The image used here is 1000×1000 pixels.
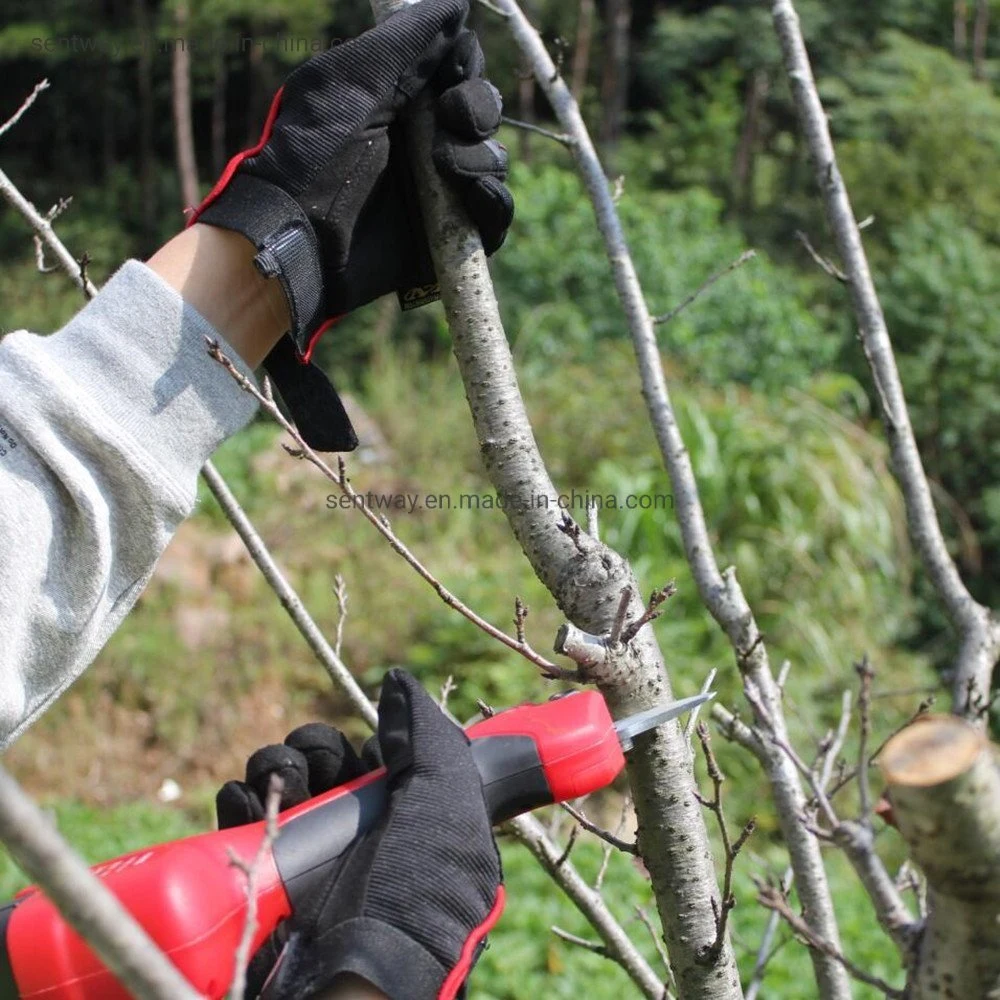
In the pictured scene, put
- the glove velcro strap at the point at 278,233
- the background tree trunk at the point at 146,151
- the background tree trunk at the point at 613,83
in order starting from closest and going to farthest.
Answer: the glove velcro strap at the point at 278,233 → the background tree trunk at the point at 146,151 → the background tree trunk at the point at 613,83

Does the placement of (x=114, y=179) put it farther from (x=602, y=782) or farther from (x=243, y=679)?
(x=602, y=782)

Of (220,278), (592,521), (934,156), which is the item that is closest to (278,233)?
(220,278)

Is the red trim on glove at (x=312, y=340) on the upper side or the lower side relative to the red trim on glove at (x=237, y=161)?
lower

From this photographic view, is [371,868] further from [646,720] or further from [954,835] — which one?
[954,835]

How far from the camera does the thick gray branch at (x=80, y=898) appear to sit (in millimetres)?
483

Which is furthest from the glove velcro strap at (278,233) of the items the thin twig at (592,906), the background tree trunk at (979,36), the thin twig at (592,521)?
the background tree trunk at (979,36)

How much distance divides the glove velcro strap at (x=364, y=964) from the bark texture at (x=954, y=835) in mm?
375

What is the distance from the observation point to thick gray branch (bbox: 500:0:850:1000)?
1550mm

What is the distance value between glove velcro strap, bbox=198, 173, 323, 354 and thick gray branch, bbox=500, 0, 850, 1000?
28.9 inches

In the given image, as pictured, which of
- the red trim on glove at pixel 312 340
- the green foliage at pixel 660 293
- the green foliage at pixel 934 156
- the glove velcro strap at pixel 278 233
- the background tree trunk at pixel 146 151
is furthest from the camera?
the background tree trunk at pixel 146 151

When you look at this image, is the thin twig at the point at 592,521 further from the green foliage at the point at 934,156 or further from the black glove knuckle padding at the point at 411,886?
the green foliage at the point at 934,156

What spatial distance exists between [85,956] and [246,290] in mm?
648

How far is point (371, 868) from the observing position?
94cm

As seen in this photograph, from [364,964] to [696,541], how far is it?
1031 mm
